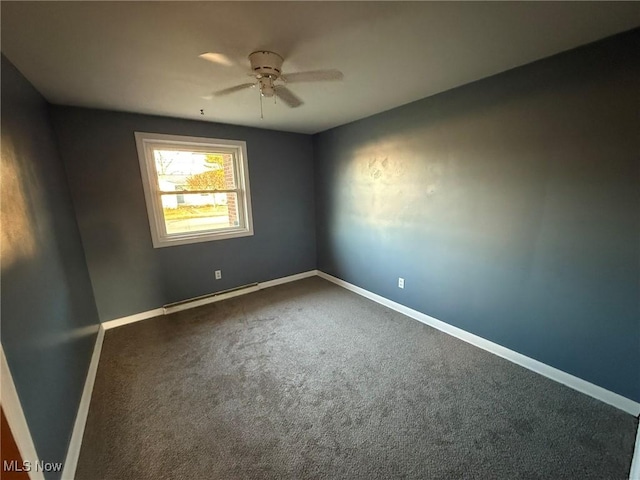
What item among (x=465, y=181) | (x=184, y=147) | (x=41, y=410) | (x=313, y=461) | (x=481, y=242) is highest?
(x=184, y=147)

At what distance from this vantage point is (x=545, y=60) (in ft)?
5.75

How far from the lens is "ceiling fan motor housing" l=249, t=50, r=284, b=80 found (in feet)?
5.07

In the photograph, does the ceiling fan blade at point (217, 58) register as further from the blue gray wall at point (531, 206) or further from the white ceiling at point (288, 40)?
the blue gray wall at point (531, 206)

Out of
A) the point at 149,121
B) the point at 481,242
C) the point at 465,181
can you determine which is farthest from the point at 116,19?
the point at 481,242

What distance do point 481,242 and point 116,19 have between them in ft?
9.13

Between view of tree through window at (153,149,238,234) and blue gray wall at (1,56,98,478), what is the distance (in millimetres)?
941

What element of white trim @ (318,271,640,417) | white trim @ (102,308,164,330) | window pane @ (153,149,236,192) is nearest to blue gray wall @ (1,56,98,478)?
white trim @ (102,308,164,330)

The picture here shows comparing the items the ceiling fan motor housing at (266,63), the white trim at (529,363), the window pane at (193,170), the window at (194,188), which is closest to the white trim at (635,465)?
the white trim at (529,363)

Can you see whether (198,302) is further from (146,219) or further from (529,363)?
(529,363)

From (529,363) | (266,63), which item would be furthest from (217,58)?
(529,363)

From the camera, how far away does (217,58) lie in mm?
1631

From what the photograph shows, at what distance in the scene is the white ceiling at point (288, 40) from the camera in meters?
1.22

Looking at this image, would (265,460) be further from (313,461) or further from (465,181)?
(465,181)

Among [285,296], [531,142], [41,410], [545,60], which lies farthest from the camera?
[285,296]
